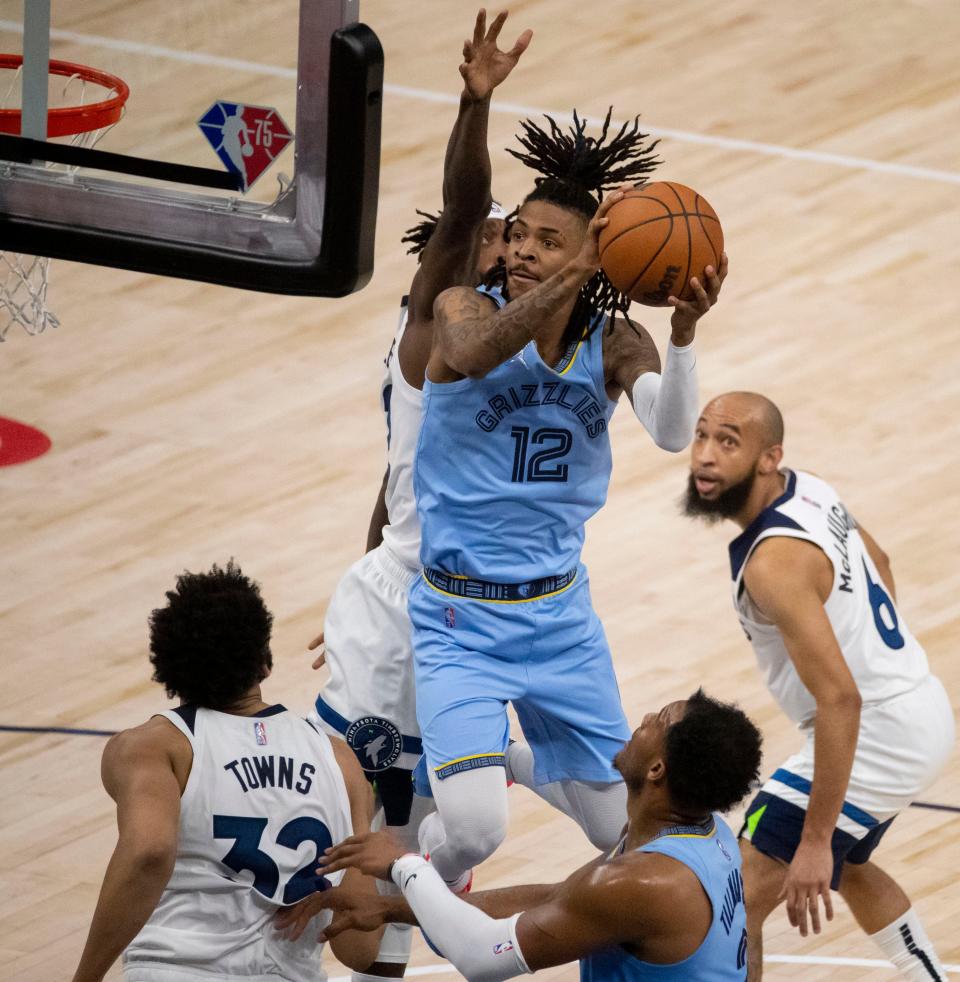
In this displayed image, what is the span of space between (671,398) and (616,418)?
15.9 ft

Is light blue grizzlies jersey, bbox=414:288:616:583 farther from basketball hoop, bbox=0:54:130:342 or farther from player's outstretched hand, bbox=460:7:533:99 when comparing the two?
basketball hoop, bbox=0:54:130:342

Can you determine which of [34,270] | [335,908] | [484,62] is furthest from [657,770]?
[34,270]

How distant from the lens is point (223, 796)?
426 cm

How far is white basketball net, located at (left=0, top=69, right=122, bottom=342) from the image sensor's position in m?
5.34

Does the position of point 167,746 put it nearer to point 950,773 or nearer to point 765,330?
point 950,773

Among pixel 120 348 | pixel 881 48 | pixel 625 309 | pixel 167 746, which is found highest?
pixel 625 309

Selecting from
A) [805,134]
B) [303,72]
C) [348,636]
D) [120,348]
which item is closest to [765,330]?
[805,134]

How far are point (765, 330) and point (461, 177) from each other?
5495 mm

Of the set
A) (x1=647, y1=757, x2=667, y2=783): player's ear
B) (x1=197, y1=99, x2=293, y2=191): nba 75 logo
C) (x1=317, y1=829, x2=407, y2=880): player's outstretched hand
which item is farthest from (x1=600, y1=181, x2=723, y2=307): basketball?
(x1=317, y1=829, x2=407, y2=880): player's outstretched hand

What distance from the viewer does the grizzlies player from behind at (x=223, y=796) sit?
4234 millimetres

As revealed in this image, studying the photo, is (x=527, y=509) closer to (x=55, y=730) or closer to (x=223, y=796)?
(x=223, y=796)

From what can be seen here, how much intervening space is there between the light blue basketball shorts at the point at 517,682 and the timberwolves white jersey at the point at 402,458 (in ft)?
0.88

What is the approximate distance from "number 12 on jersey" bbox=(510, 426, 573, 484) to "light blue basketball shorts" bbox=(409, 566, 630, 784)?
0.32 m

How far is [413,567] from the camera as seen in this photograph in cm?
568
